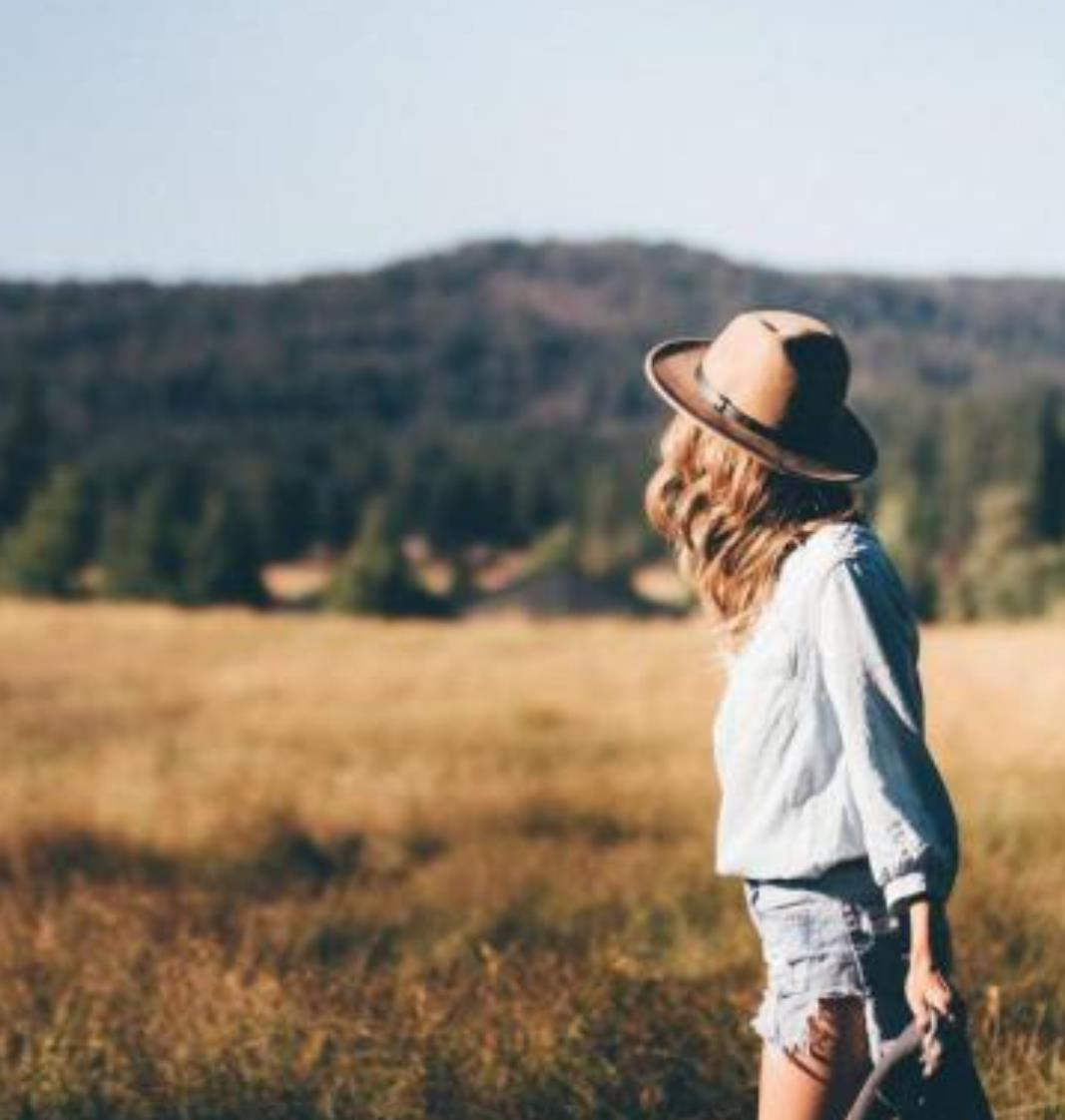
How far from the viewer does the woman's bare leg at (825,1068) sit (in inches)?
109

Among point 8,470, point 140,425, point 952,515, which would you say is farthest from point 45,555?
point 140,425

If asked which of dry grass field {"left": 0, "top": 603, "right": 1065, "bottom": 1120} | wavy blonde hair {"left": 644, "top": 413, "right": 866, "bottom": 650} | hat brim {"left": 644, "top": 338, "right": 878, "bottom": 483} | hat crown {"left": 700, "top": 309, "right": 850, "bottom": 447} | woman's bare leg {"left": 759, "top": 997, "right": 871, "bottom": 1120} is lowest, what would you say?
dry grass field {"left": 0, "top": 603, "right": 1065, "bottom": 1120}

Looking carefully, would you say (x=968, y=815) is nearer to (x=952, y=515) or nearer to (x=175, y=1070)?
(x=175, y=1070)

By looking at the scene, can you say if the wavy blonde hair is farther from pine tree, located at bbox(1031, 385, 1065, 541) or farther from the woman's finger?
pine tree, located at bbox(1031, 385, 1065, 541)

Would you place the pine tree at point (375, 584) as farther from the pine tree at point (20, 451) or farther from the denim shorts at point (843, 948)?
the denim shorts at point (843, 948)

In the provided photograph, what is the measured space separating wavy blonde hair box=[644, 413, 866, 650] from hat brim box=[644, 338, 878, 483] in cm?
2

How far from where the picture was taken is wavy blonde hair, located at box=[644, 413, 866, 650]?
2.86 meters

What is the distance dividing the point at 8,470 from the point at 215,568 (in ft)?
44.3

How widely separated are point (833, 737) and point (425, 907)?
550cm

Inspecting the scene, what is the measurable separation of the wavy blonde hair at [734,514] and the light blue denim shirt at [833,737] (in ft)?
0.13

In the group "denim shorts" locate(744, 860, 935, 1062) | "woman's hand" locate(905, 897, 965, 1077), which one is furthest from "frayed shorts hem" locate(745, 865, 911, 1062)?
"woman's hand" locate(905, 897, 965, 1077)

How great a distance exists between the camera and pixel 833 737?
274 centimetres

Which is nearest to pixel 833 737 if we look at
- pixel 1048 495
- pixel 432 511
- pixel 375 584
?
pixel 375 584

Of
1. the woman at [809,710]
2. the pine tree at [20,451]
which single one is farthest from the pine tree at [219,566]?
the woman at [809,710]
